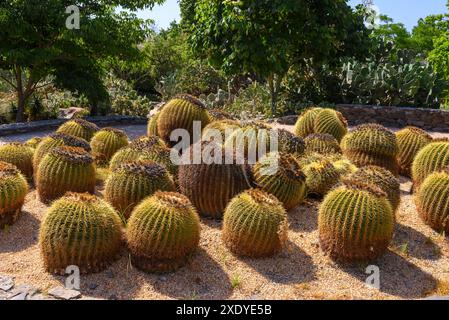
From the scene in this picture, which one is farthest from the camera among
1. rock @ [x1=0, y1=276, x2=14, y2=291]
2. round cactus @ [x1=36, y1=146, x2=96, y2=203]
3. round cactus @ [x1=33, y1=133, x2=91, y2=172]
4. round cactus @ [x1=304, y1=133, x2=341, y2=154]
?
round cactus @ [x1=304, y1=133, x2=341, y2=154]

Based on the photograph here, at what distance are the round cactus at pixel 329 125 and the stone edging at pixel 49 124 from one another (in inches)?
288

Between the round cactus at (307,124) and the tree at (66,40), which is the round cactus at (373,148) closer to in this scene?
the round cactus at (307,124)

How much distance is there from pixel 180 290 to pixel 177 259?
13.0 inches

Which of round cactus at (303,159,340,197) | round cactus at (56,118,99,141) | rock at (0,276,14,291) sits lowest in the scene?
rock at (0,276,14,291)

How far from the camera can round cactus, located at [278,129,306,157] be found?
6863 millimetres

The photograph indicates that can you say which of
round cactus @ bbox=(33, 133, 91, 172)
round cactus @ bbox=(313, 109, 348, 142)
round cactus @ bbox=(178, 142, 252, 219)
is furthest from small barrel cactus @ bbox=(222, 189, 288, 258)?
round cactus @ bbox=(313, 109, 348, 142)

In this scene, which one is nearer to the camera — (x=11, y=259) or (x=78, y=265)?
(x=78, y=265)

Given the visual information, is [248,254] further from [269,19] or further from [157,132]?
[269,19]

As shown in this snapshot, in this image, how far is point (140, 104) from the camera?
52.0 feet

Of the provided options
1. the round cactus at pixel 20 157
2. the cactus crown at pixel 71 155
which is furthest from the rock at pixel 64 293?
the round cactus at pixel 20 157

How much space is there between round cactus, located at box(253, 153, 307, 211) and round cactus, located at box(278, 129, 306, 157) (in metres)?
0.88

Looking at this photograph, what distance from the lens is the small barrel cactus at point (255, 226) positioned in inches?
194

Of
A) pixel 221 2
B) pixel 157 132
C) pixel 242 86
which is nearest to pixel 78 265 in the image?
pixel 157 132

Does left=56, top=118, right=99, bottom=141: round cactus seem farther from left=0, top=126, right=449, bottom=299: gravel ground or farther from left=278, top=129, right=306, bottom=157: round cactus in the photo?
left=278, top=129, right=306, bottom=157: round cactus
